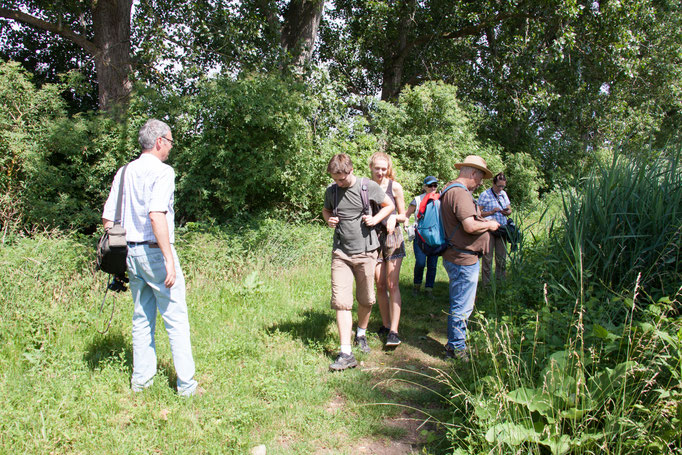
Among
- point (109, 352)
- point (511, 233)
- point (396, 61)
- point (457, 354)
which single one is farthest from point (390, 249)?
point (396, 61)

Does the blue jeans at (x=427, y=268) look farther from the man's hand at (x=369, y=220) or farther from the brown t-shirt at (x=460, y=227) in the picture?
the man's hand at (x=369, y=220)

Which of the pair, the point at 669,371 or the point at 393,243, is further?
the point at 393,243

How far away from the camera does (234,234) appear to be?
812 centimetres

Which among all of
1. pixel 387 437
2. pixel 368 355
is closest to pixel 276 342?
pixel 368 355

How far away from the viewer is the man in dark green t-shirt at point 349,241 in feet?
13.8

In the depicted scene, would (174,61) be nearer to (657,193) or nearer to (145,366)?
(145,366)

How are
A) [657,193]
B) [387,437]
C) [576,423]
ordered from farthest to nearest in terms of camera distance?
[657,193]
[387,437]
[576,423]

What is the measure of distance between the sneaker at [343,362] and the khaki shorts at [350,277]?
1.51 ft

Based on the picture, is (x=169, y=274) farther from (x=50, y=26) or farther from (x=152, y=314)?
(x=50, y=26)

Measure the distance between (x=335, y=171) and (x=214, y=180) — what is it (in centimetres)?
478

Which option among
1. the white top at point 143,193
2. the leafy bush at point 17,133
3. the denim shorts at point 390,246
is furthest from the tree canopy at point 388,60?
the white top at point 143,193

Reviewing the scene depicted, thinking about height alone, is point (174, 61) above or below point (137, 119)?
above

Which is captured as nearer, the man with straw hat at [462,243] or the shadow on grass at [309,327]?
the man with straw hat at [462,243]

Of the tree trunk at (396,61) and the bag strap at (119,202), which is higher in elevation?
the tree trunk at (396,61)
